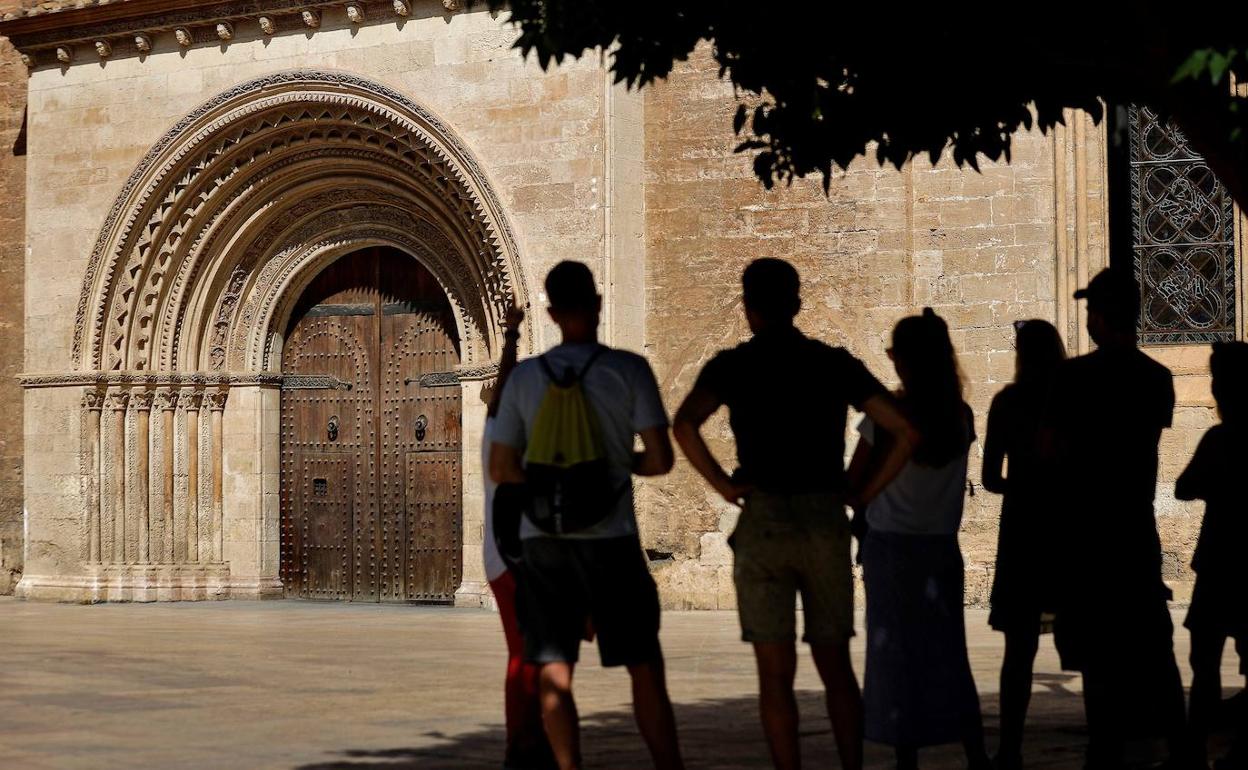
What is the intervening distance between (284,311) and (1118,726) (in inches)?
517

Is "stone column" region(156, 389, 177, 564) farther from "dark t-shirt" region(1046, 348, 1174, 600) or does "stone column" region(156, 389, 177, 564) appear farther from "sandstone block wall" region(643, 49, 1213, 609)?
"dark t-shirt" region(1046, 348, 1174, 600)

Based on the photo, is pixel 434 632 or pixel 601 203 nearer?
pixel 434 632

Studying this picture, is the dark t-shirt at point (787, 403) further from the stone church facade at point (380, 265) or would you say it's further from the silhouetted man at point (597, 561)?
the stone church facade at point (380, 265)

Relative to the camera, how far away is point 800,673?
10125 millimetres

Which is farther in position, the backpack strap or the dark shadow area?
the dark shadow area

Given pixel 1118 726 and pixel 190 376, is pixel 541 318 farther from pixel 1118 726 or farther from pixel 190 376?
pixel 1118 726

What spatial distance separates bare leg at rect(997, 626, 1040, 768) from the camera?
6.37 metres

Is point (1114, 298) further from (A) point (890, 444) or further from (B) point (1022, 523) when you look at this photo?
(A) point (890, 444)

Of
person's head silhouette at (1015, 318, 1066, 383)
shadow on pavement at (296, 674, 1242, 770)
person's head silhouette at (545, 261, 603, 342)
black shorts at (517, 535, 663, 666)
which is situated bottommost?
shadow on pavement at (296, 674, 1242, 770)

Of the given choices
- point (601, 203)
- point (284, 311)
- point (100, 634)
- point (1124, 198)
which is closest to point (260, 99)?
point (284, 311)

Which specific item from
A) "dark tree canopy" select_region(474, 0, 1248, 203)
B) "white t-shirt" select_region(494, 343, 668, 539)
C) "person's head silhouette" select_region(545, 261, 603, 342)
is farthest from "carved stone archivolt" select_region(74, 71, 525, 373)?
"white t-shirt" select_region(494, 343, 668, 539)

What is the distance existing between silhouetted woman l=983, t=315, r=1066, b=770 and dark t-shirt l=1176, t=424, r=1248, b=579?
553 mm

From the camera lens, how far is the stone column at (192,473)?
59.0 feet

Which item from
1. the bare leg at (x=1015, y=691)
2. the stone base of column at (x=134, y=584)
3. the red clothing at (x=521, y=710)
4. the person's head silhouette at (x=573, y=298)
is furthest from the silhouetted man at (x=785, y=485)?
the stone base of column at (x=134, y=584)
